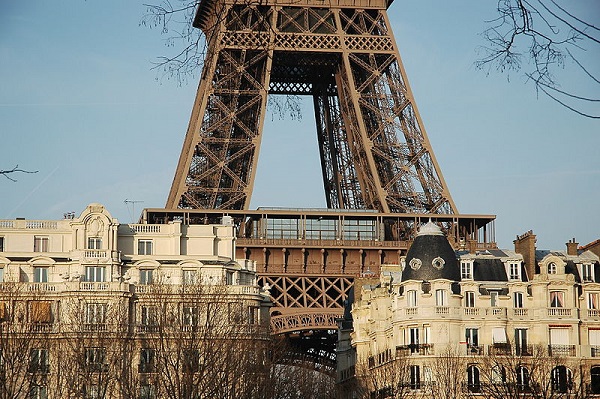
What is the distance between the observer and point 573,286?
67.9 meters

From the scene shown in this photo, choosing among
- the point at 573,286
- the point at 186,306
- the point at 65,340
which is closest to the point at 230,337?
the point at 186,306

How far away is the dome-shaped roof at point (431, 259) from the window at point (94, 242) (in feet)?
53.1

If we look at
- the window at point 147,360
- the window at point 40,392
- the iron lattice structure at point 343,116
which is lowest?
the window at point 40,392

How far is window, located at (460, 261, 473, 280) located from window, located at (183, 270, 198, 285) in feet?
43.7

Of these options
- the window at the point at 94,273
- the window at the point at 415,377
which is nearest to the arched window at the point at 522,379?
the window at the point at 415,377

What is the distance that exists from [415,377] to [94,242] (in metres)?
18.7

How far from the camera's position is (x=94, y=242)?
74500 millimetres

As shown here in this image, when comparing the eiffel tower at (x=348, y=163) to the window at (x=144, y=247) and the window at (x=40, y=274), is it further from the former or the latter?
the window at (x=40, y=274)

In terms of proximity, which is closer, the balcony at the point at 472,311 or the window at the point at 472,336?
the window at the point at 472,336

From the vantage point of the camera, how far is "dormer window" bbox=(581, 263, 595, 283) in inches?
2766

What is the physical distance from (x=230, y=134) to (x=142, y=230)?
2324 cm

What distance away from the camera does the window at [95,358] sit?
201ft

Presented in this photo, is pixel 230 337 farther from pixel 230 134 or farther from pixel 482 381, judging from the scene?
pixel 230 134

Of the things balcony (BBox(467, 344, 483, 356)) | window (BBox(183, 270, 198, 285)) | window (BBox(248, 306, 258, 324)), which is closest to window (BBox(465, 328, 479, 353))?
balcony (BBox(467, 344, 483, 356))
